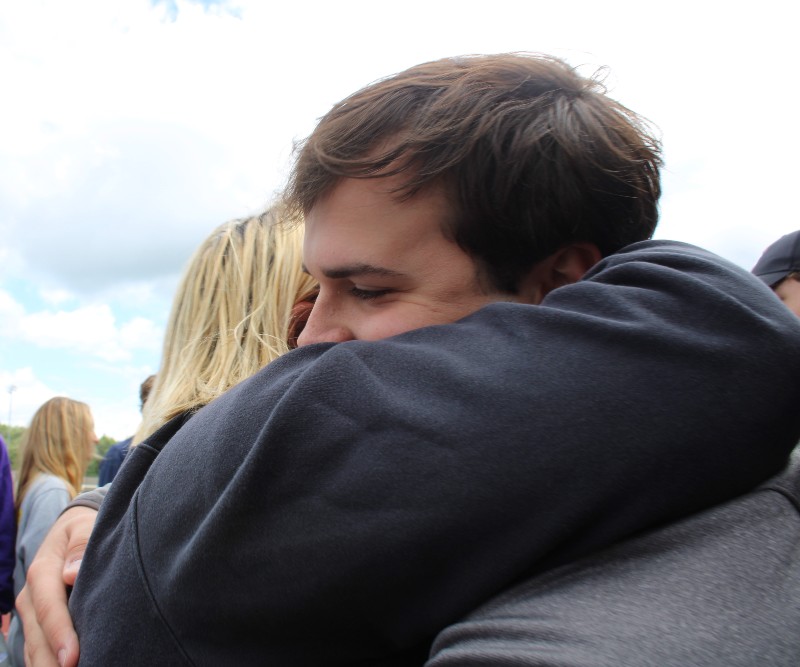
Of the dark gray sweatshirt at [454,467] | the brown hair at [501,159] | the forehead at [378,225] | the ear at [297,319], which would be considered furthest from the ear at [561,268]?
the ear at [297,319]

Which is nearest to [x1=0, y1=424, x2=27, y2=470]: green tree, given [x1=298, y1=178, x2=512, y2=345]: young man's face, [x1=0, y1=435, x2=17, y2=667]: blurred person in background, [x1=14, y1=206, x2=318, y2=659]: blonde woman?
[x1=0, y1=435, x2=17, y2=667]: blurred person in background

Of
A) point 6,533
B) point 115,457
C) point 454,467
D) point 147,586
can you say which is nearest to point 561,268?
point 454,467

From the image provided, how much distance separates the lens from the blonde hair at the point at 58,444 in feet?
16.9

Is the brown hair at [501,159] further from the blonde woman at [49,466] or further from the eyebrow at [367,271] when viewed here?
the blonde woman at [49,466]

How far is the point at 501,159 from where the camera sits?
58.5 inches

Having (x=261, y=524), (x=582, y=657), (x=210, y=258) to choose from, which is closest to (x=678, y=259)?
(x=582, y=657)

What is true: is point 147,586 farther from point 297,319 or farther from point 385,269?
point 297,319

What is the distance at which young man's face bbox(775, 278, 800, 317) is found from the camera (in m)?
2.95

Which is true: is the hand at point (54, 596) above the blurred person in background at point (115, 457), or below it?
above

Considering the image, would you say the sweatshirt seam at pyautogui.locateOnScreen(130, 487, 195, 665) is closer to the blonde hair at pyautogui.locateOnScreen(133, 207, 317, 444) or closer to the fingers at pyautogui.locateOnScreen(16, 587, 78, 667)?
the fingers at pyautogui.locateOnScreen(16, 587, 78, 667)

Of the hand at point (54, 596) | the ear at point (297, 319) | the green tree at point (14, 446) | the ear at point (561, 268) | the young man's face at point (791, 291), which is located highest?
the ear at point (561, 268)

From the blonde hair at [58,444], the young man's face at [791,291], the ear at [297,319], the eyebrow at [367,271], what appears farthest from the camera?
the blonde hair at [58,444]

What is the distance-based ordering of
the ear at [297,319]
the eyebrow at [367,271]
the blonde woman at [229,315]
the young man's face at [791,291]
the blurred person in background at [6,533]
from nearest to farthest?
the eyebrow at [367,271], the blonde woman at [229,315], the ear at [297,319], the young man's face at [791,291], the blurred person in background at [6,533]

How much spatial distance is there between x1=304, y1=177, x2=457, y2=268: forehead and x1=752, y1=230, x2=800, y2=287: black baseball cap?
7.17 feet
